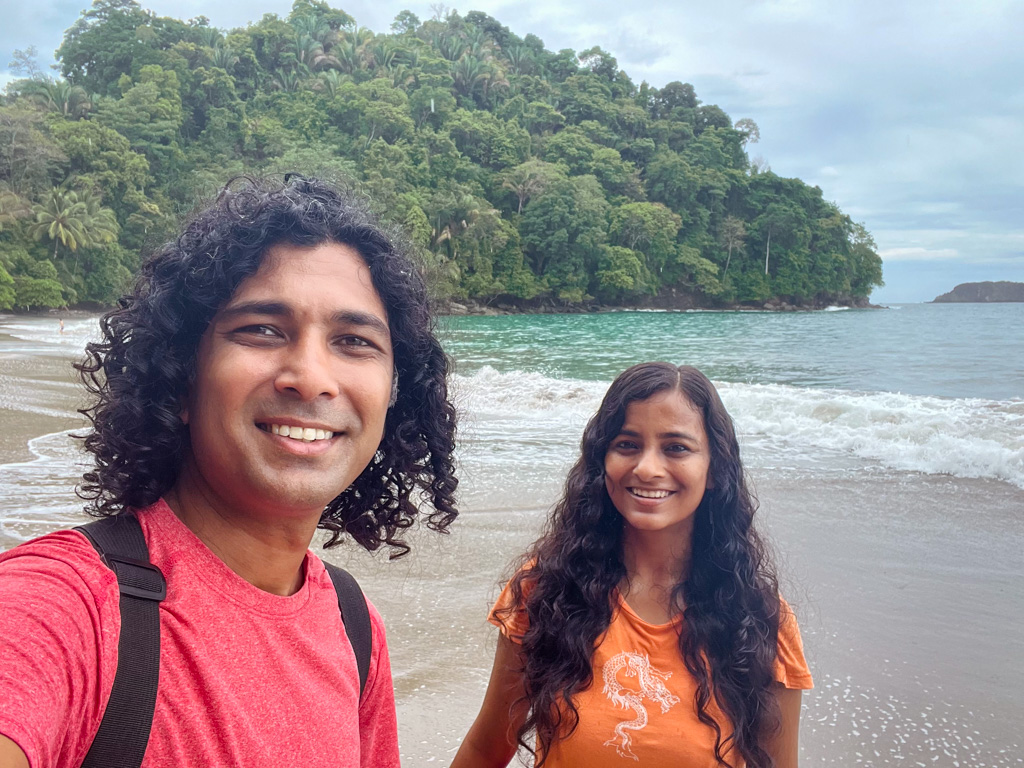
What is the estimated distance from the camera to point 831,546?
16.8ft

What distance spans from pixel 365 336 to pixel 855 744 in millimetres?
2638

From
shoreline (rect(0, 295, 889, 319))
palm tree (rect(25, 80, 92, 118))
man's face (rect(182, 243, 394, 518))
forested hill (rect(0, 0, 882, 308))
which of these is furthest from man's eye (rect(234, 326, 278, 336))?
palm tree (rect(25, 80, 92, 118))

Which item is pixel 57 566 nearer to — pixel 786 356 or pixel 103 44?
pixel 786 356

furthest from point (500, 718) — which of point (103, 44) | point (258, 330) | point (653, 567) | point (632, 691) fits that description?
point (103, 44)

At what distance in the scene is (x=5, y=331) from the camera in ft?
84.2

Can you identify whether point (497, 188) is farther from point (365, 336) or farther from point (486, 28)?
point (365, 336)

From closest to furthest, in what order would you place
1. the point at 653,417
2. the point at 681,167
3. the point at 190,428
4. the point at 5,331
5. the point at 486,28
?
the point at 190,428 → the point at 653,417 → the point at 5,331 → the point at 681,167 → the point at 486,28

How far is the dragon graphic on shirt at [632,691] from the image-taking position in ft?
5.67

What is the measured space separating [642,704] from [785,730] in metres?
0.41

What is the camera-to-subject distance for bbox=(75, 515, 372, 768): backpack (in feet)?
2.99

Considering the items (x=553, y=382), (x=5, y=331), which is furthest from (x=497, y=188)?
(x=553, y=382)

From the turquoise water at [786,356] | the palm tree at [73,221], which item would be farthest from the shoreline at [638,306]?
the palm tree at [73,221]

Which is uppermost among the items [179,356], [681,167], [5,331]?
[681,167]

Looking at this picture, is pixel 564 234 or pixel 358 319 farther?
pixel 564 234
